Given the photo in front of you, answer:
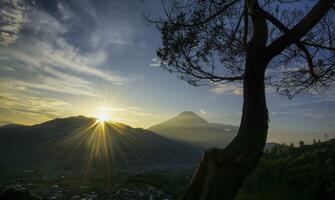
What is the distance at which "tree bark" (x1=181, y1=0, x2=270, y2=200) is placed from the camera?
7035mm

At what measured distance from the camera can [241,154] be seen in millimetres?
7246

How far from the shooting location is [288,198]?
1288 cm

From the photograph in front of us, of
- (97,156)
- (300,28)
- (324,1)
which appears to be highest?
(324,1)

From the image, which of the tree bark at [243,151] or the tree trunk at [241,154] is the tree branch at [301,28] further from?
the tree trunk at [241,154]

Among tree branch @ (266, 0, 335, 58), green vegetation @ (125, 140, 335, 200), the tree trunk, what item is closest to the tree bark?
the tree trunk

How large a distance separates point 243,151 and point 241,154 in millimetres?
91

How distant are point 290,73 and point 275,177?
4.83 meters

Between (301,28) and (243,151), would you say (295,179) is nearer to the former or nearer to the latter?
(243,151)

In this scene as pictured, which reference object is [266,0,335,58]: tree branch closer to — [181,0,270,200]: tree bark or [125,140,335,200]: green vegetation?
[181,0,270,200]: tree bark

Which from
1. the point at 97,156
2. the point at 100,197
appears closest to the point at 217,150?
the point at 100,197

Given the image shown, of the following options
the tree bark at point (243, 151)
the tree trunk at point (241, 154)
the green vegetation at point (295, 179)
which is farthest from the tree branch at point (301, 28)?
the green vegetation at point (295, 179)

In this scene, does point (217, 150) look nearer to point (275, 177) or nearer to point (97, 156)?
point (275, 177)

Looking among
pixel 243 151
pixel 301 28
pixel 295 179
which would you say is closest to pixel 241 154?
pixel 243 151

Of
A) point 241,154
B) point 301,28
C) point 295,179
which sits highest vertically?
point 301,28
